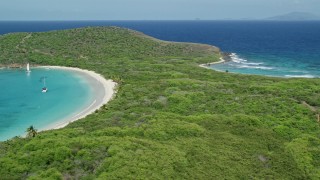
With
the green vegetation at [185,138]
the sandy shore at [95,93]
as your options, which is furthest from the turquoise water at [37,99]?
the green vegetation at [185,138]

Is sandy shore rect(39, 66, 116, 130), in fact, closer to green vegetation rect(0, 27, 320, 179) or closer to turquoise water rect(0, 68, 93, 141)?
turquoise water rect(0, 68, 93, 141)

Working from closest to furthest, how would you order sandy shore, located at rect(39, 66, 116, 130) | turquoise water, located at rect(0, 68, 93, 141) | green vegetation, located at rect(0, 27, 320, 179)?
green vegetation, located at rect(0, 27, 320, 179)
sandy shore, located at rect(39, 66, 116, 130)
turquoise water, located at rect(0, 68, 93, 141)

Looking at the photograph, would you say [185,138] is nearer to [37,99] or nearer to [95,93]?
[95,93]

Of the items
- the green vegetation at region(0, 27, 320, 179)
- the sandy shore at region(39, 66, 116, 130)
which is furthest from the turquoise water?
the green vegetation at region(0, 27, 320, 179)

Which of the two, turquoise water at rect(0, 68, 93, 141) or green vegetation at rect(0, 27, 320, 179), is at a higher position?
green vegetation at rect(0, 27, 320, 179)

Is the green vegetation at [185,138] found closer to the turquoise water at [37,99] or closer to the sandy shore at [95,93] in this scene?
the sandy shore at [95,93]

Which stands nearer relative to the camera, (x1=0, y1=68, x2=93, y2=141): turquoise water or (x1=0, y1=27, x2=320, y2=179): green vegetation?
(x1=0, y1=27, x2=320, y2=179): green vegetation
